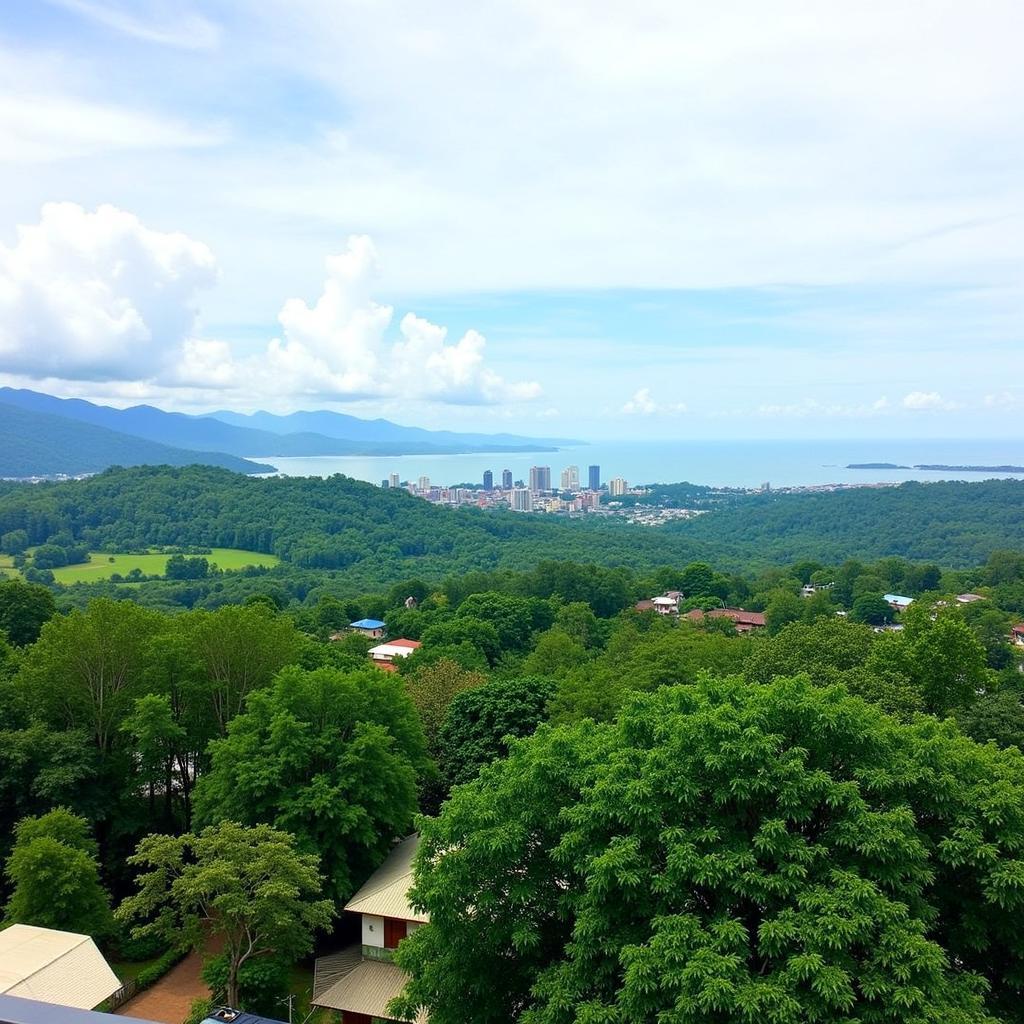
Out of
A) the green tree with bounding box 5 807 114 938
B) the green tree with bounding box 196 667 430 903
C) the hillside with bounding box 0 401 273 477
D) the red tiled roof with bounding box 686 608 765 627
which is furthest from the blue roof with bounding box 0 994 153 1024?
the hillside with bounding box 0 401 273 477

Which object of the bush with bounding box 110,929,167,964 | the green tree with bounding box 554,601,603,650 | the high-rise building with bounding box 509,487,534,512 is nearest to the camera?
the bush with bounding box 110,929,167,964

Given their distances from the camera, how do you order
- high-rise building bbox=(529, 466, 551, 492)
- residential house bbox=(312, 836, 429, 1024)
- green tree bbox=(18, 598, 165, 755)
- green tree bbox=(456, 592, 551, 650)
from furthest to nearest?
high-rise building bbox=(529, 466, 551, 492) < green tree bbox=(456, 592, 551, 650) < green tree bbox=(18, 598, 165, 755) < residential house bbox=(312, 836, 429, 1024)

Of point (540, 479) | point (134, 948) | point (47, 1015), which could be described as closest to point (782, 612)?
point (134, 948)

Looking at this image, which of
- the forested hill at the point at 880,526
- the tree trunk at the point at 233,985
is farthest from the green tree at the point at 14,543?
the tree trunk at the point at 233,985

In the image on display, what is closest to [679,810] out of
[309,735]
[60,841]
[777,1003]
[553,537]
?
[777,1003]

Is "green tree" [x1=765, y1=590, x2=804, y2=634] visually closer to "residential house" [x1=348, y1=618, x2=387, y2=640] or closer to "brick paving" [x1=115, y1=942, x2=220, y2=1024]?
"residential house" [x1=348, y1=618, x2=387, y2=640]

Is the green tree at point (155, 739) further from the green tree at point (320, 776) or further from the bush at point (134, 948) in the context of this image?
the bush at point (134, 948)
